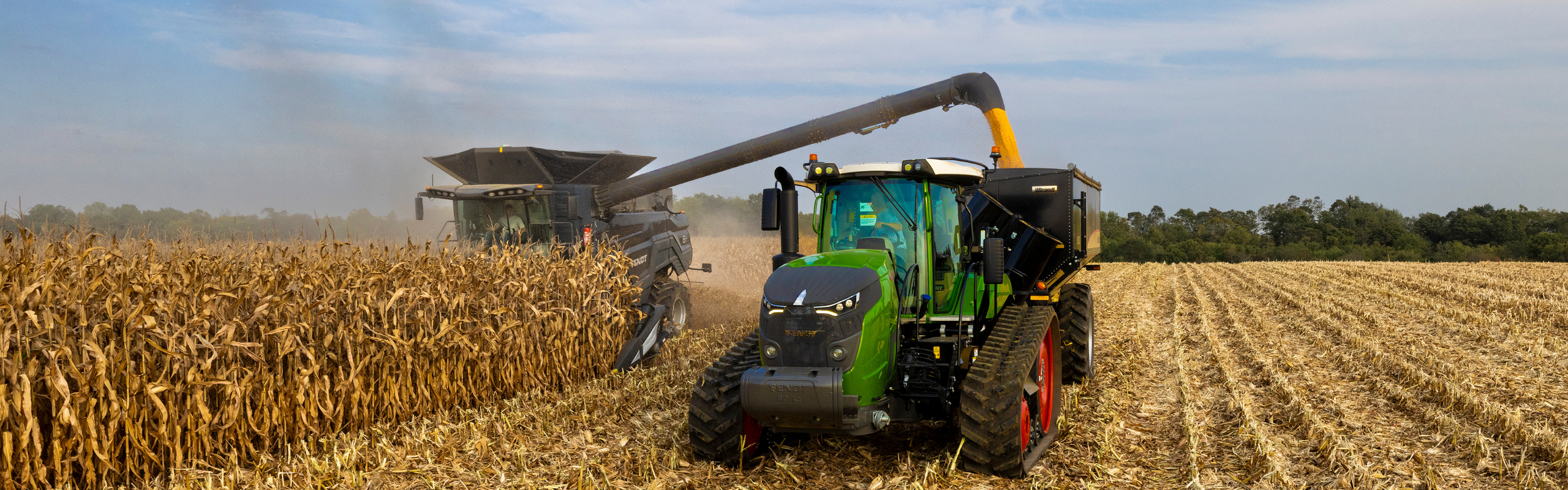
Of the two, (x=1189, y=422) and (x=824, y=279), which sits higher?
(x=824, y=279)

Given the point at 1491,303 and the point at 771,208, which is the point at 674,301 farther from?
the point at 1491,303

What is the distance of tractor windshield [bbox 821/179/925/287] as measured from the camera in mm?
5121

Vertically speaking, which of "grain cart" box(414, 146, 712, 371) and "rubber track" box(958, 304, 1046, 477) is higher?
"grain cart" box(414, 146, 712, 371)

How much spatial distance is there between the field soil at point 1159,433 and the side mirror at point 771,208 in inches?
55.5

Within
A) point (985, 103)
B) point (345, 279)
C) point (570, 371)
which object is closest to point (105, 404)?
point (345, 279)

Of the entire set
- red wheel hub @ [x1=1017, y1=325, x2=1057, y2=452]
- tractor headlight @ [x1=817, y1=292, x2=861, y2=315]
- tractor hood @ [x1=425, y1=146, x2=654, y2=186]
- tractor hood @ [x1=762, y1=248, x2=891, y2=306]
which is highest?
tractor hood @ [x1=425, y1=146, x2=654, y2=186]

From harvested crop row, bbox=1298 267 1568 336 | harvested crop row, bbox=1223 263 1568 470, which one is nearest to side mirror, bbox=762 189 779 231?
harvested crop row, bbox=1223 263 1568 470

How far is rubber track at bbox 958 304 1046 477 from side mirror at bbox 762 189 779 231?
152 centimetres

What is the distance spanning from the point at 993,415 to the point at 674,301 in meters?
6.89

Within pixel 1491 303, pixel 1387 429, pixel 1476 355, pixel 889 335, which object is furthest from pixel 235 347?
pixel 1491 303

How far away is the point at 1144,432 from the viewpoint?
19.0 feet

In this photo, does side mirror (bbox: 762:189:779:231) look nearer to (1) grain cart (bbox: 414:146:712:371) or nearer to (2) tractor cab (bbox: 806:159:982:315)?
(2) tractor cab (bbox: 806:159:982:315)

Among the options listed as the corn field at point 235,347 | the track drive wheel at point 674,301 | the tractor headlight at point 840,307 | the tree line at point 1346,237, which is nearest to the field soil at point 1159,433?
the corn field at point 235,347

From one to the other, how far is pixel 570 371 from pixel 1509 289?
16926 millimetres
